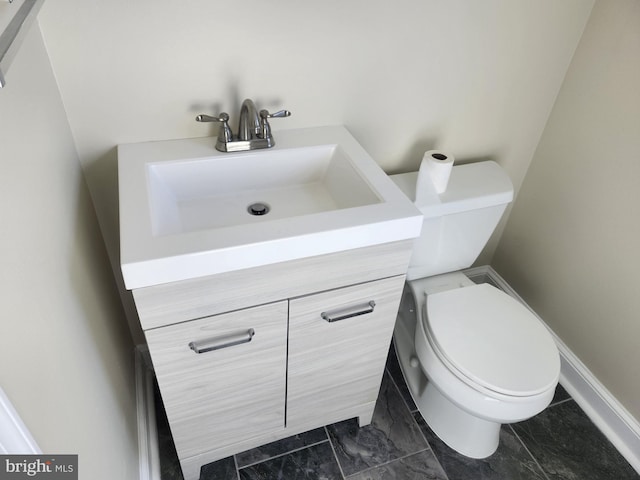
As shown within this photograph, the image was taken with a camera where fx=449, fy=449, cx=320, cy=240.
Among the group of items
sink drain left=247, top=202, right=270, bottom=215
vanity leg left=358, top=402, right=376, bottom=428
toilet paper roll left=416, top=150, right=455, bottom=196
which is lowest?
vanity leg left=358, top=402, right=376, bottom=428

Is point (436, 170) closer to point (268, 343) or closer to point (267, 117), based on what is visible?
point (267, 117)

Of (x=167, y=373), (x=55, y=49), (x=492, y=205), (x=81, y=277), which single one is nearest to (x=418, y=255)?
(x=492, y=205)

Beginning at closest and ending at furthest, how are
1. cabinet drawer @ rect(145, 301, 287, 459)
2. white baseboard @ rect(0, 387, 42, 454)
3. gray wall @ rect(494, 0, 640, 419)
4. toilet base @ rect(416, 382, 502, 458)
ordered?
white baseboard @ rect(0, 387, 42, 454), cabinet drawer @ rect(145, 301, 287, 459), gray wall @ rect(494, 0, 640, 419), toilet base @ rect(416, 382, 502, 458)

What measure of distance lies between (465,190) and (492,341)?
0.46 meters

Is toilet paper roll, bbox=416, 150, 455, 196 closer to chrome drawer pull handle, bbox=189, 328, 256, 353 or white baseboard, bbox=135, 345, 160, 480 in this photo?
chrome drawer pull handle, bbox=189, 328, 256, 353

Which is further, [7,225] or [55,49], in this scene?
[55,49]

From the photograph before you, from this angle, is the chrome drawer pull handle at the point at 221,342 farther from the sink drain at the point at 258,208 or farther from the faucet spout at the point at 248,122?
the faucet spout at the point at 248,122

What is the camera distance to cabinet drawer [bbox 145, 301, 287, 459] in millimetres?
995

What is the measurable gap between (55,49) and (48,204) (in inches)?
16.6

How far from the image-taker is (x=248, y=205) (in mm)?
1205

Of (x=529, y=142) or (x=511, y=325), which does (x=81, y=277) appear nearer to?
(x=511, y=325)

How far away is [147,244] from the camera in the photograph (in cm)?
86
